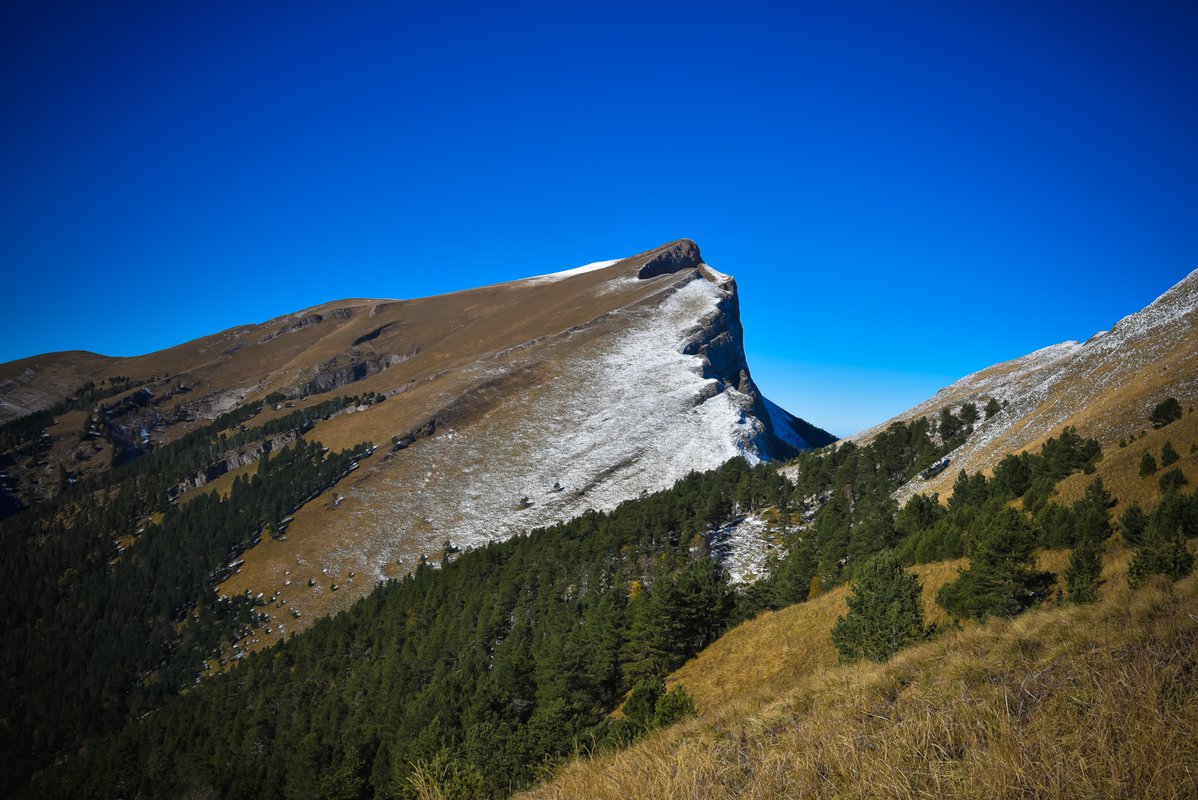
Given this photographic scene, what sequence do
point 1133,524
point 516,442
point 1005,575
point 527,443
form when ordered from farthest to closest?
point 516,442 → point 527,443 → point 1133,524 → point 1005,575

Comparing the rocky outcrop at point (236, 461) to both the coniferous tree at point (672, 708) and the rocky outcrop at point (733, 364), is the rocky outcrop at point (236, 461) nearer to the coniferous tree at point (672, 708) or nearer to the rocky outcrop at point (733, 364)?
the rocky outcrop at point (733, 364)

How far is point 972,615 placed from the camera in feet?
87.1

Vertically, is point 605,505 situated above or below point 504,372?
below

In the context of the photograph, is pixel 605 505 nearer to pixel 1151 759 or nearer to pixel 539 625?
pixel 539 625

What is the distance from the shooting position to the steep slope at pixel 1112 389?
45.0 metres

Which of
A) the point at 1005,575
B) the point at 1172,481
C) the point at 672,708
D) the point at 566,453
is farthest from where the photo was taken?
the point at 566,453

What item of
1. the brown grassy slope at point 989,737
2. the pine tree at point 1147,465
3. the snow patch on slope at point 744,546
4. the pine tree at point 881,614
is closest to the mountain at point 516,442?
the snow patch on slope at point 744,546

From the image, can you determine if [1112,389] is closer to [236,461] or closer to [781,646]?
[781,646]

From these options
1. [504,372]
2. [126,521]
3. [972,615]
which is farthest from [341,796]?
[126,521]

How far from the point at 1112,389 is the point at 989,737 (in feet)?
213

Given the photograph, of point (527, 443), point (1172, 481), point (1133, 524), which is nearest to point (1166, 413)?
point (1172, 481)

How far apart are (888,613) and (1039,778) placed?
22.3 meters

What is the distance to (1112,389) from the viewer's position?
5319 cm

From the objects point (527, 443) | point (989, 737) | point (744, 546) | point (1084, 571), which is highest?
point (527, 443)
